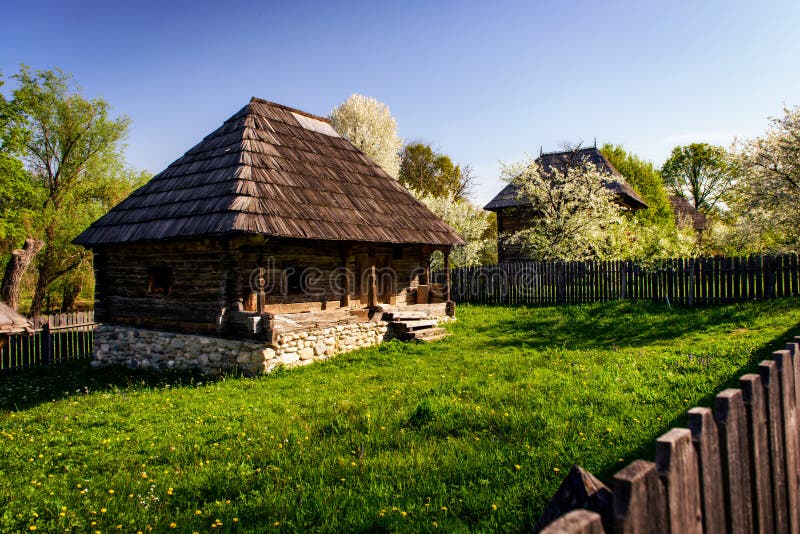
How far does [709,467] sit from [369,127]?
41.7 meters

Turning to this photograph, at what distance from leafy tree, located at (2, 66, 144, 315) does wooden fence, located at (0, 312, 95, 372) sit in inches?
358

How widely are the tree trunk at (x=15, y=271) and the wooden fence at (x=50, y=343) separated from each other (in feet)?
21.0

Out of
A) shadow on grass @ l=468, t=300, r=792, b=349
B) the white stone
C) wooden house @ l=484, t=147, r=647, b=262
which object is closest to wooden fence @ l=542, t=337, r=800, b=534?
shadow on grass @ l=468, t=300, r=792, b=349

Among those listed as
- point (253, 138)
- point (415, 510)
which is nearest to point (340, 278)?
point (253, 138)

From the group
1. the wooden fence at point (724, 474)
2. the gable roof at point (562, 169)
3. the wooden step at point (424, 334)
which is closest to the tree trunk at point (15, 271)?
the wooden step at point (424, 334)

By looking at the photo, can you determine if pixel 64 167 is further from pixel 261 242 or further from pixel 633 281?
pixel 633 281

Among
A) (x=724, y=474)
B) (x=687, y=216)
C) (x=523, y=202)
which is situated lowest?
(x=724, y=474)

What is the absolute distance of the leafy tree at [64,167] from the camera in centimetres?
2188

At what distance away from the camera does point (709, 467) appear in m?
1.63

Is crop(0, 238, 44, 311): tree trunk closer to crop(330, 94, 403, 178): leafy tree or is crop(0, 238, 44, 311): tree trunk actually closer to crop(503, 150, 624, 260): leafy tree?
crop(503, 150, 624, 260): leafy tree

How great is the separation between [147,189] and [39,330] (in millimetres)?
4842

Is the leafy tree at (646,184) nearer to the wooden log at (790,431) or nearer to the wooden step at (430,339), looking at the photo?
the wooden step at (430,339)

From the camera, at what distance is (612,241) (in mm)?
21500

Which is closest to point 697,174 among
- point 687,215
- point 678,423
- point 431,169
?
point 687,215
